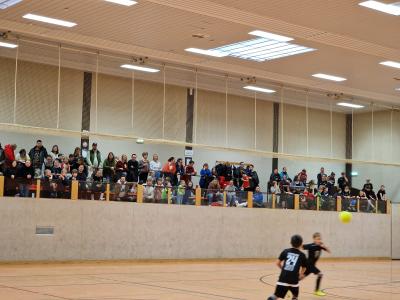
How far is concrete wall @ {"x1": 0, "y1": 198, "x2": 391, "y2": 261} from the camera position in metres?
23.7

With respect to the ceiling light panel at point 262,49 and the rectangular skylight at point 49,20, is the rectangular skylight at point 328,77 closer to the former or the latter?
the ceiling light panel at point 262,49

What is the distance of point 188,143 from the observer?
29078 millimetres

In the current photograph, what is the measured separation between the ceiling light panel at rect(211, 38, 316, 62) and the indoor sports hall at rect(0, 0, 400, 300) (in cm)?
12

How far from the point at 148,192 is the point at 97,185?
2.41 metres

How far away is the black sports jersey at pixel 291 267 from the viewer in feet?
39.0

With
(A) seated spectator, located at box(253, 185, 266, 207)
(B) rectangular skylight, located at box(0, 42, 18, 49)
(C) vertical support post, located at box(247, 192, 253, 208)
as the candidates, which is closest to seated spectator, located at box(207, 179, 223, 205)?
(C) vertical support post, located at box(247, 192, 253, 208)

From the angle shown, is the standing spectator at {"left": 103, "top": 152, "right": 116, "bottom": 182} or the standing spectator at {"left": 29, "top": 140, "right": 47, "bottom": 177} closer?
the standing spectator at {"left": 29, "top": 140, "right": 47, "bottom": 177}

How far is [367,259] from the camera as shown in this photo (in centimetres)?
3459

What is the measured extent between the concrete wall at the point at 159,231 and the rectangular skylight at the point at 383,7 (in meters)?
12.0

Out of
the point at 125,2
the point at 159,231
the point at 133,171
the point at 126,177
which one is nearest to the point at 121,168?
the point at 126,177

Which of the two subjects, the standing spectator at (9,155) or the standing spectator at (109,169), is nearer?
the standing spectator at (9,155)

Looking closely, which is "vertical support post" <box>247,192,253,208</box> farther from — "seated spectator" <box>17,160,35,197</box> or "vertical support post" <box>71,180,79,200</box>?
"seated spectator" <box>17,160,35,197</box>

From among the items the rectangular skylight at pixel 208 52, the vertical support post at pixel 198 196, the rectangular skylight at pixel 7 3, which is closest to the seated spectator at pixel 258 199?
the vertical support post at pixel 198 196

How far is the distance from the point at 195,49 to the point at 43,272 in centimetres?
1082
